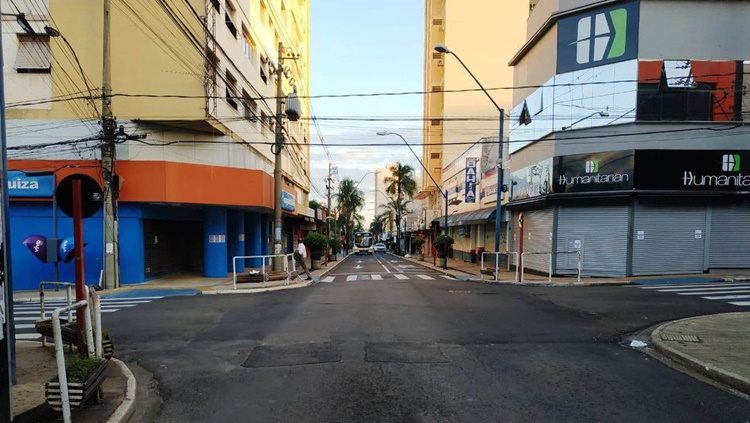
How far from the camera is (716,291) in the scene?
13453 mm

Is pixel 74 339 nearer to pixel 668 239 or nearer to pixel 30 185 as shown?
pixel 30 185

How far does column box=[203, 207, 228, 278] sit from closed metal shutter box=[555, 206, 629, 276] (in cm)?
1508

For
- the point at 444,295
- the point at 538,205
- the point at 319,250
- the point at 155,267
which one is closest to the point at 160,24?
the point at 155,267

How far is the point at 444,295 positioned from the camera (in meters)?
13.2

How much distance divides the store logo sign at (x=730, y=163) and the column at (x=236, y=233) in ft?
70.7

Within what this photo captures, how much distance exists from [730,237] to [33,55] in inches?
1153

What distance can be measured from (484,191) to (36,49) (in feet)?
83.8

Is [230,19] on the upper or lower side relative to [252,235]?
upper

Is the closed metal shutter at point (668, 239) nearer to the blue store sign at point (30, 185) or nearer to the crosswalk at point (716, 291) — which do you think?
the crosswalk at point (716, 291)

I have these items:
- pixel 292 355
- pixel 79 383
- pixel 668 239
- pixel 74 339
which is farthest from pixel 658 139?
pixel 79 383

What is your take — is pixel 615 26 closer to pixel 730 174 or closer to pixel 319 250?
pixel 730 174

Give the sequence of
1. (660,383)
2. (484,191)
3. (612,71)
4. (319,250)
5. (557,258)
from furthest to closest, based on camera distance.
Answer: (484,191)
(319,250)
(557,258)
(612,71)
(660,383)

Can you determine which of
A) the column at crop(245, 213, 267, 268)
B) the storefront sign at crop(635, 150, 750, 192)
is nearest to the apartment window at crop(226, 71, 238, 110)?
the column at crop(245, 213, 267, 268)

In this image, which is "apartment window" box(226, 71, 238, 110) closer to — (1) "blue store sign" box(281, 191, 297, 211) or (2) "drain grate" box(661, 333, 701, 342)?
(1) "blue store sign" box(281, 191, 297, 211)
